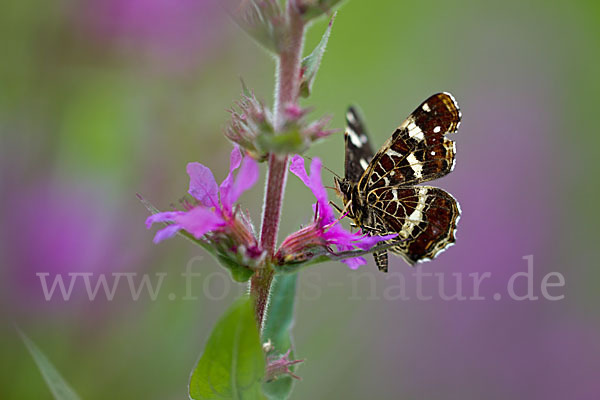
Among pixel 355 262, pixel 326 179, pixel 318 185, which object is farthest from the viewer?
pixel 326 179

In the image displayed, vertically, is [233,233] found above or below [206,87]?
below

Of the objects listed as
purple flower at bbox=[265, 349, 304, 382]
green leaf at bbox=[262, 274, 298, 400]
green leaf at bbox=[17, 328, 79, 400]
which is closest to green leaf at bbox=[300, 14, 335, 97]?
green leaf at bbox=[262, 274, 298, 400]

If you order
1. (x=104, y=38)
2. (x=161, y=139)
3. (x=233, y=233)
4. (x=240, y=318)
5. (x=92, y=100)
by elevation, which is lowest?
(x=240, y=318)

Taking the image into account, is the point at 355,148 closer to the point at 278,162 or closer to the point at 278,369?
the point at 278,162

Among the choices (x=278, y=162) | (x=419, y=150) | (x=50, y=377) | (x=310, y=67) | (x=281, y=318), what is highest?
(x=310, y=67)

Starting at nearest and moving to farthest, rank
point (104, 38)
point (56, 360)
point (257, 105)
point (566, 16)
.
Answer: point (257, 105) < point (56, 360) < point (104, 38) < point (566, 16)

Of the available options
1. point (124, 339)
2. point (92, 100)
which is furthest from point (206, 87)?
point (124, 339)

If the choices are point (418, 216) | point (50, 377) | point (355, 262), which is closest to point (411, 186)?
point (418, 216)

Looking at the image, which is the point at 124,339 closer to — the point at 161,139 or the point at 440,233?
the point at 161,139
